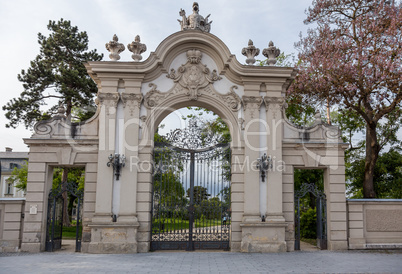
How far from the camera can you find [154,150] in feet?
42.1

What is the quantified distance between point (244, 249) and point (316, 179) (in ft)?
30.3

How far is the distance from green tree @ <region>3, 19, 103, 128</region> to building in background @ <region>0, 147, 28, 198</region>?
25.8m

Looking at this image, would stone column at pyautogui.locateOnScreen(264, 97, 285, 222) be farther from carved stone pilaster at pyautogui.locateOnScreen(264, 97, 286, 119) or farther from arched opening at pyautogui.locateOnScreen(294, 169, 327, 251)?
arched opening at pyautogui.locateOnScreen(294, 169, 327, 251)

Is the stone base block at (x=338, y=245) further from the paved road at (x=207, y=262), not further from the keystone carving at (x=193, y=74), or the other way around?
the keystone carving at (x=193, y=74)

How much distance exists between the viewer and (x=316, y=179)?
19.8 meters

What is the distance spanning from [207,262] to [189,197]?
2.99m

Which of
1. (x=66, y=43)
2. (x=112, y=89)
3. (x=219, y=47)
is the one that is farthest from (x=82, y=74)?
(x=219, y=47)

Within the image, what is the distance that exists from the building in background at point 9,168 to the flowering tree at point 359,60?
127 feet

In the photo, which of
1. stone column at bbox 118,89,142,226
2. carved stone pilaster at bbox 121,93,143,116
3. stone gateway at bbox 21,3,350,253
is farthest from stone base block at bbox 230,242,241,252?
carved stone pilaster at bbox 121,93,143,116

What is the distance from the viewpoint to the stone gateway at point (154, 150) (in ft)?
39.3

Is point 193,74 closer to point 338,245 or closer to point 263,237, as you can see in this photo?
point 263,237

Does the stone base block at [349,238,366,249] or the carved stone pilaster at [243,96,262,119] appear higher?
the carved stone pilaster at [243,96,262,119]

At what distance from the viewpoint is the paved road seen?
881 cm

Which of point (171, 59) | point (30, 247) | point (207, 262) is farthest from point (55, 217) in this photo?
point (171, 59)
